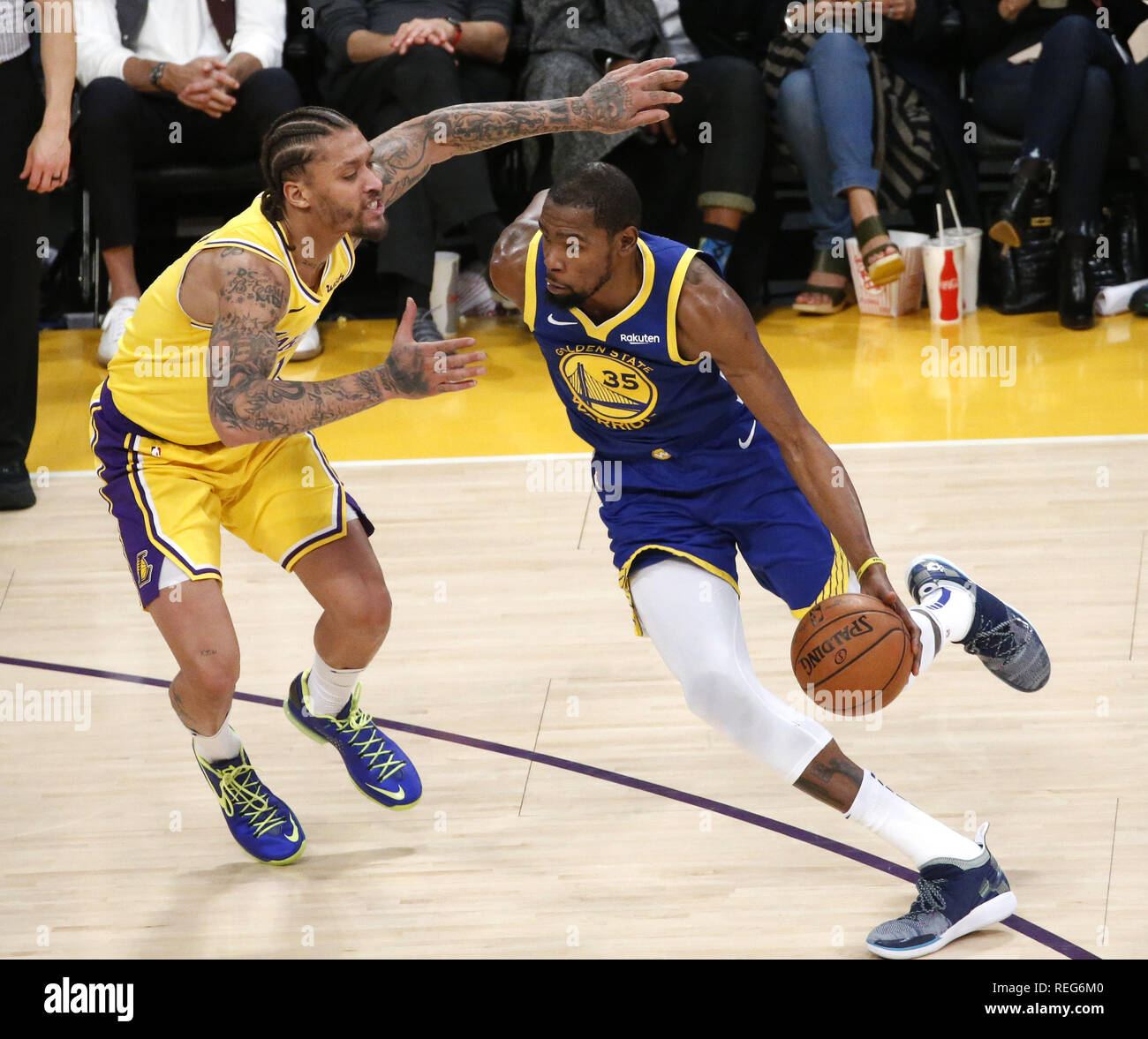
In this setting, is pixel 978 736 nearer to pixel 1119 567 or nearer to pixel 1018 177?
pixel 1119 567

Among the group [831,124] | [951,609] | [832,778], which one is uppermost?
[831,124]

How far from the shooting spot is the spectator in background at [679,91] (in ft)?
22.9

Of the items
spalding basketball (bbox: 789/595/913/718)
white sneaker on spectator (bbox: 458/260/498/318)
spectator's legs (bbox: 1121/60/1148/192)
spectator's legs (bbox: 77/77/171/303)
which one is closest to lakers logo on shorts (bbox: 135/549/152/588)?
spalding basketball (bbox: 789/595/913/718)

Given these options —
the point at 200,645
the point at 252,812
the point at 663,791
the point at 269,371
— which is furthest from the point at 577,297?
the point at 252,812

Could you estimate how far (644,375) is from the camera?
142 inches

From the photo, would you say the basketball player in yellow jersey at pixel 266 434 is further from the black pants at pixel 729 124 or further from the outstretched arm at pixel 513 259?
the black pants at pixel 729 124

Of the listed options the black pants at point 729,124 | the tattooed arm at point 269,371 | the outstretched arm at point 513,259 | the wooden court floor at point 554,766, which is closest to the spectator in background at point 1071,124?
the black pants at point 729,124

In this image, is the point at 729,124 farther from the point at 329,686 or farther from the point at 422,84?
the point at 329,686

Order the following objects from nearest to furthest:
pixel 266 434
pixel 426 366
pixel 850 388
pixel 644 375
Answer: pixel 426 366 → pixel 266 434 → pixel 644 375 → pixel 850 388

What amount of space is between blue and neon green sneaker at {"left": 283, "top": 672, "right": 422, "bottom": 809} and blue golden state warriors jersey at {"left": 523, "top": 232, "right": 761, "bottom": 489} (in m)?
0.95

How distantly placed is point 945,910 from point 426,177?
4.54m

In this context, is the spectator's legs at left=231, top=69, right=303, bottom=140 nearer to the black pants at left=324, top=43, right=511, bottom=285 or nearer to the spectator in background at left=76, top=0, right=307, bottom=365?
the spectator in background at left=76, top=0, right=307, bottom=365

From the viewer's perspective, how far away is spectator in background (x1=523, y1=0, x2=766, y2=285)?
22.9ft

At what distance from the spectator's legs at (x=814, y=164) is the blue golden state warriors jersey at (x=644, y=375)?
360 cm
